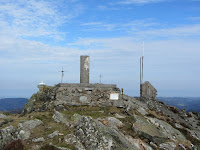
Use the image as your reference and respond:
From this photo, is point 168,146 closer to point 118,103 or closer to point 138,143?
point 138,143

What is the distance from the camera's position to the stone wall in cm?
2167

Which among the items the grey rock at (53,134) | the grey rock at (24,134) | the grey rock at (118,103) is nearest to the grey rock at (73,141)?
the grey rock at (53,134)

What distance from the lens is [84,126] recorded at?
13906mm

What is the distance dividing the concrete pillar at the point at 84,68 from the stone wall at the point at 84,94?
1159 mm

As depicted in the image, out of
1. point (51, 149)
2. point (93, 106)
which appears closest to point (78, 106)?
point (93, 106)

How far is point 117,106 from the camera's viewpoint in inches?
867

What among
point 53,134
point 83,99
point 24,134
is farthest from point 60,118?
point 83,99

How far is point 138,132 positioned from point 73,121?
16.0 ft

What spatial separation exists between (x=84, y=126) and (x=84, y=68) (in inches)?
426

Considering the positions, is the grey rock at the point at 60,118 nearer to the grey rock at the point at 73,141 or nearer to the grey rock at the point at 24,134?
the grey rock at the point at 73,141

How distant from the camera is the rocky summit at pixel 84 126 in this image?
1237 centimetres

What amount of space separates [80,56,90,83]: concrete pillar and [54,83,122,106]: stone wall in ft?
3.80

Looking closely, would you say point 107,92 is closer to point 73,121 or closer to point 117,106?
point 117,106

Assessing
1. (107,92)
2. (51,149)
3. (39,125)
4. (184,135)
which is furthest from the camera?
(107,92)
